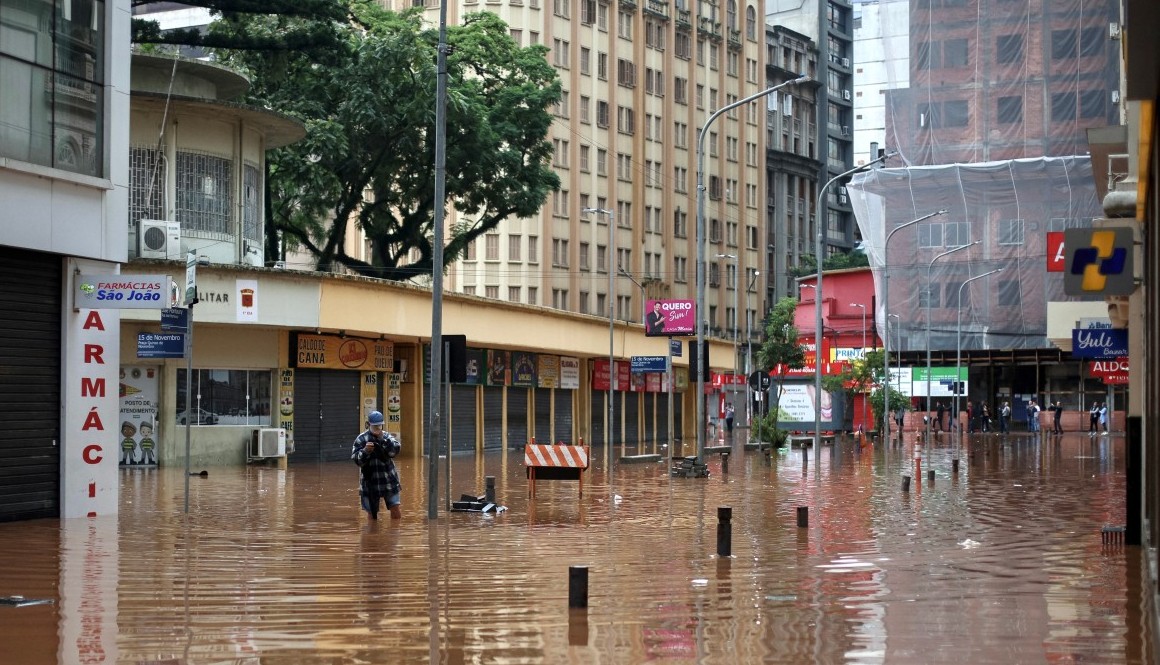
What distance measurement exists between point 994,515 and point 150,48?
32.1 metres

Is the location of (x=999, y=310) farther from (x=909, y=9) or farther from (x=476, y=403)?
(x=476, y=403)

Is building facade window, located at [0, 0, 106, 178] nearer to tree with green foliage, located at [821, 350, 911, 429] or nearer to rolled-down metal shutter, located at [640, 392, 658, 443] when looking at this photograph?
rolled-down metal shutter, located at [640, 392, 658, 443]

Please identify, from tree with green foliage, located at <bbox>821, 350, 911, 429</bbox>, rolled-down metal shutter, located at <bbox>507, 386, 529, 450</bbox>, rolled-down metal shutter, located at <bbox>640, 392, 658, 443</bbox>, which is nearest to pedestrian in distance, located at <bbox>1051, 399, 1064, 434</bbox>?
tree with green foliage, located at <bbox>821, 350, 911, 429</bbox>

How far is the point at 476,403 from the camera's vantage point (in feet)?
169

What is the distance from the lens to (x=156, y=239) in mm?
35875

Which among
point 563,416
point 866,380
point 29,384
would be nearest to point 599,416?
point 563,416

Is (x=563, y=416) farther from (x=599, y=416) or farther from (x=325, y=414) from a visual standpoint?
(x=325, y=414)

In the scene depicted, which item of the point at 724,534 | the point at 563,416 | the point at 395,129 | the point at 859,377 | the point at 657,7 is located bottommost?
the point at 724,534

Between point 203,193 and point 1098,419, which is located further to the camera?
point 1098,419

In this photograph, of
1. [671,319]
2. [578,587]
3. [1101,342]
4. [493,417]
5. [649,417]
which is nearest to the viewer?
[578,587]

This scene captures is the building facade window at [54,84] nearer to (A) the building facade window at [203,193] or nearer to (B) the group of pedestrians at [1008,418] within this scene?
(A) the building facade window at [203,193]

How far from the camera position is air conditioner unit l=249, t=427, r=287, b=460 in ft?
128

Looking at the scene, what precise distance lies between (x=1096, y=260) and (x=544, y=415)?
1727 inches

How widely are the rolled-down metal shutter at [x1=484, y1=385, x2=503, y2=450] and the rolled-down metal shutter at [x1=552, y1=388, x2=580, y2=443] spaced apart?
576cm
